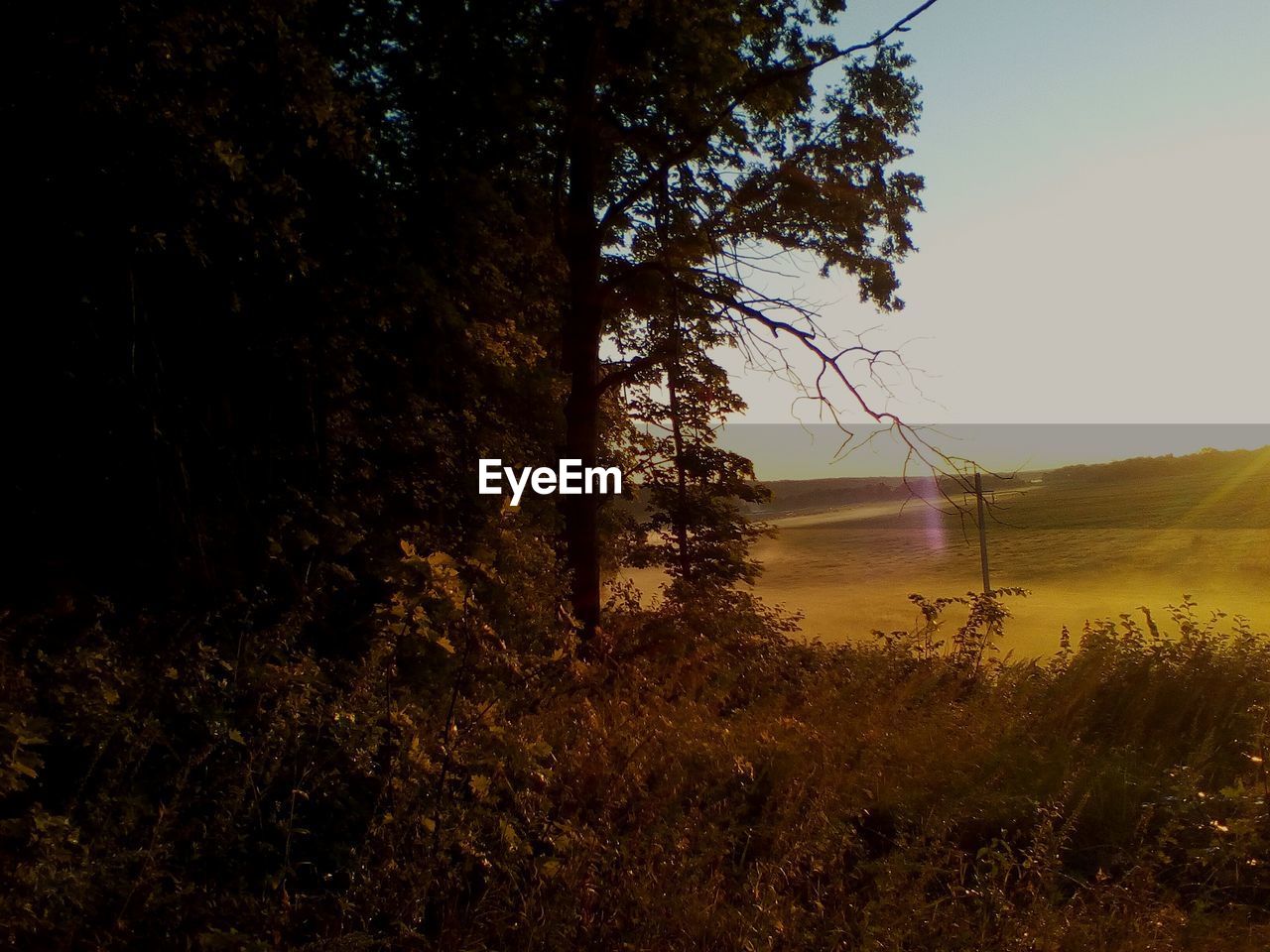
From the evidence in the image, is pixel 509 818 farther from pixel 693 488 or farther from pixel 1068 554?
pixel 1068 554

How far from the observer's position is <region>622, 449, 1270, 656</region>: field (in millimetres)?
23062

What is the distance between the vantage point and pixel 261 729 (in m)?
3.58

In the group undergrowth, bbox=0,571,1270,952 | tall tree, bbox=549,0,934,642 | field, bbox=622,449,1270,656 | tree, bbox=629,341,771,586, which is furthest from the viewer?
field, bbox=622,449,1270,656

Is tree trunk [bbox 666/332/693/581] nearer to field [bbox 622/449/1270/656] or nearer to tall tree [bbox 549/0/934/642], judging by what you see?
tall tree [bbox 549/0/934/642]

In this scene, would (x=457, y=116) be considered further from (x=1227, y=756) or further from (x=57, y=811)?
(x=1227, y=756)

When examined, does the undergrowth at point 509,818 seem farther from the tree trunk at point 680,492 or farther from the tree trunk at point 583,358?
the tree trunk at point 680,492

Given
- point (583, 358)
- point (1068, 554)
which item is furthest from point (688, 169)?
point (1068, 554)

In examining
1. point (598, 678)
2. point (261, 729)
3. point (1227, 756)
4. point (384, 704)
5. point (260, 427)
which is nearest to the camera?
point (261, 729)

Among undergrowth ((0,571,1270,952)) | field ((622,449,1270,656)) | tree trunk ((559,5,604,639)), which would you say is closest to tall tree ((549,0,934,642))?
tree trunk ((559,5,604,639))

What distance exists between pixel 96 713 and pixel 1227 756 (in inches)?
311

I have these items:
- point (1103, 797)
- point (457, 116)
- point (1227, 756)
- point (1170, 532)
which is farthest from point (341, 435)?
point (1170, 532)

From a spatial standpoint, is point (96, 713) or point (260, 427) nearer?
point (96, 713)

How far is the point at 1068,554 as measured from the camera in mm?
33688

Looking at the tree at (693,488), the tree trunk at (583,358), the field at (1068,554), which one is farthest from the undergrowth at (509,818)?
the field at (1068,554)
